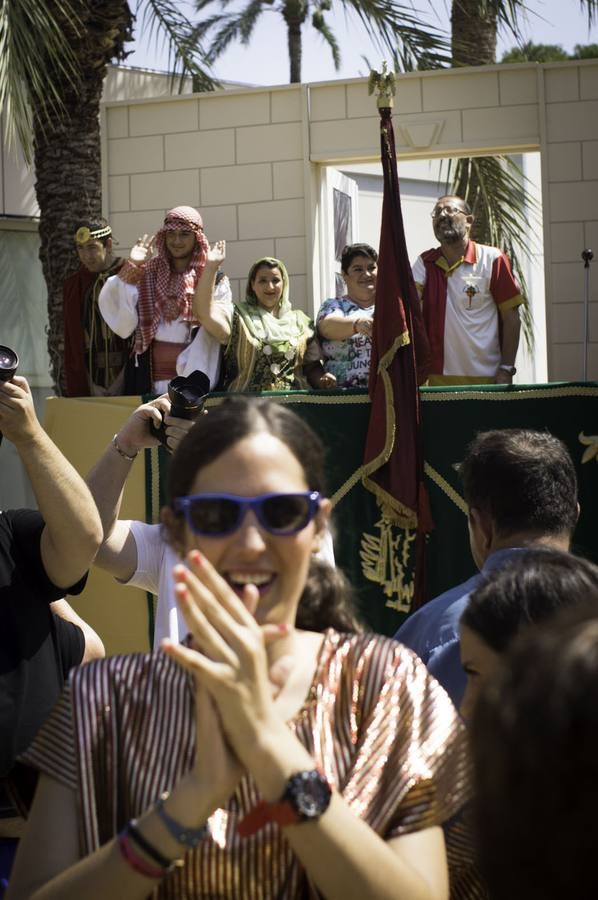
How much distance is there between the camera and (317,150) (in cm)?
963

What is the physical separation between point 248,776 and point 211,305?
17.8ft

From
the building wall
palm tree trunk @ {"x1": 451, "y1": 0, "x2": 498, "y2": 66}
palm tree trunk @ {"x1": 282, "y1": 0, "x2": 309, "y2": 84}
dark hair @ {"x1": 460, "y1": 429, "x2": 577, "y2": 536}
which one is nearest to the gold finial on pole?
the building wall

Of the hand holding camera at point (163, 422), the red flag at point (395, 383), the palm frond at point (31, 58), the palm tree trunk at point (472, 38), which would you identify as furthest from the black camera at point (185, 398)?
the palm tree trunk at point (472, 38)

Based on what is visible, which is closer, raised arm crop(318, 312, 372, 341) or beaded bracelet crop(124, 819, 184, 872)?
beaded bracelet crop(124, 819, 184, 872)

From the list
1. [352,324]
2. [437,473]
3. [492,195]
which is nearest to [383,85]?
[352,324]

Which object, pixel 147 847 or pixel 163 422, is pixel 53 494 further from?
pixel 147 847

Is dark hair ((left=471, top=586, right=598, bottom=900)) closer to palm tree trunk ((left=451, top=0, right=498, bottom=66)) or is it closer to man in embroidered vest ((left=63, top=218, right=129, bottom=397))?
man in embroidered vest ((left=63, top=218, right=129, bottom=397))

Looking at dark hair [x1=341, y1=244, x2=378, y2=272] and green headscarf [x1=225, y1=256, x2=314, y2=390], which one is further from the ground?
dark hair [x1=341, y1=244, x2=378, y2=272]

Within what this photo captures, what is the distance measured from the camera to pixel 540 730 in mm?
1179

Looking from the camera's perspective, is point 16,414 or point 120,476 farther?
point 120,476

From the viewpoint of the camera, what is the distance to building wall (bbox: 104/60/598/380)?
9.19m

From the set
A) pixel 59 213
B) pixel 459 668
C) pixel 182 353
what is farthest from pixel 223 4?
pixel 459 668

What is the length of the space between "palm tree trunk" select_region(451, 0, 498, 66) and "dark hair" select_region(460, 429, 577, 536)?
8.12m

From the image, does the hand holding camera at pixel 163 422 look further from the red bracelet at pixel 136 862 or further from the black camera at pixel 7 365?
the red bracelet at pixel 136 862
